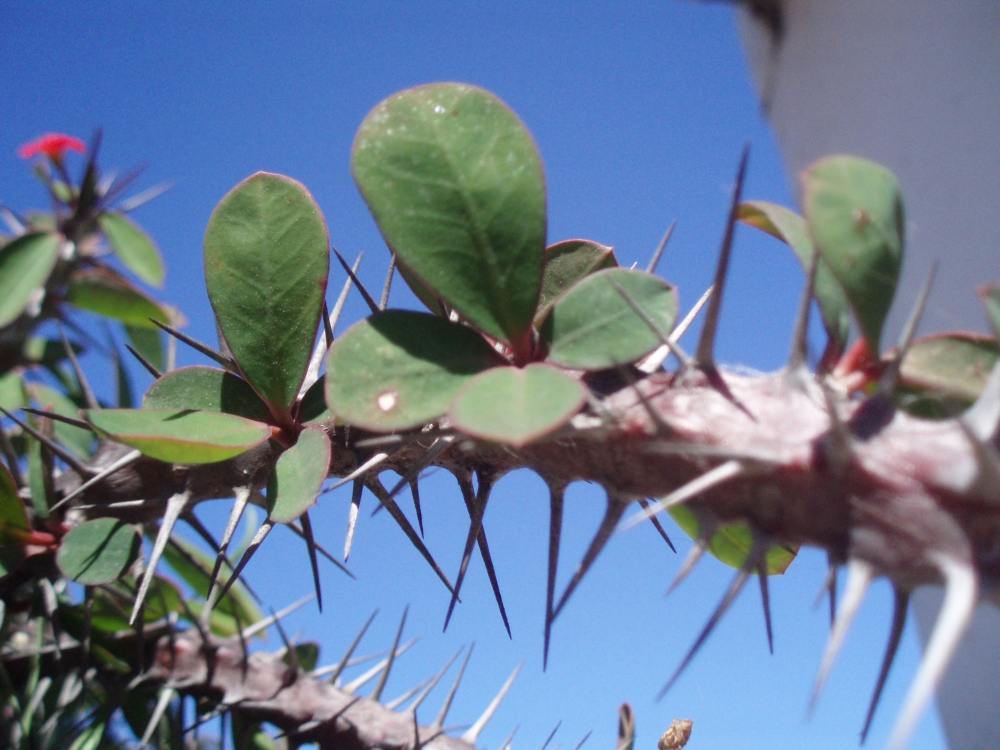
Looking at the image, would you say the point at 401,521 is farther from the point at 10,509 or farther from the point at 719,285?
the point at 10,509

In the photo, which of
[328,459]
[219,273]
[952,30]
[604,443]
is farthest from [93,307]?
[952,30]

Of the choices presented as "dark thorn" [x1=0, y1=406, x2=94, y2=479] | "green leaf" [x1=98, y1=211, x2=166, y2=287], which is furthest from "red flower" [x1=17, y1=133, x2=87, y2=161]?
"dark thorn" [x1=0, y1=406, x2=94, y2=479]

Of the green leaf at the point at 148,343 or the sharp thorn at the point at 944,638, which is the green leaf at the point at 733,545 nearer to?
the sharp thorn at the point at 944,638

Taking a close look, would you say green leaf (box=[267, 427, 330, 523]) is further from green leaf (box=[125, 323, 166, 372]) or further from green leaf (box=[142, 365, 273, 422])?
green leaf (box=[125, 323, 166, 372])

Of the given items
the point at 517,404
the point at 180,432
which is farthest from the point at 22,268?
the point at 517,404

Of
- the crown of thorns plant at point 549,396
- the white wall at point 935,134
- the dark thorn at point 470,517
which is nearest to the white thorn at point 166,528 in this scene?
the crown of thorns plant at point 549,396

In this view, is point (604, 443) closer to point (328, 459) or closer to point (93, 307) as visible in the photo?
point (328, 459)
